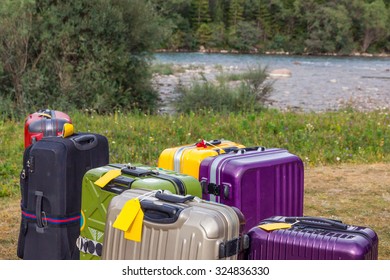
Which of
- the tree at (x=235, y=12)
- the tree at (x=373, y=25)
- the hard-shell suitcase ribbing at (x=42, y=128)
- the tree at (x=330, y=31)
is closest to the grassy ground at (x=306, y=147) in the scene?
the hard-shell suitcase ribbing at (x=42, y=128)

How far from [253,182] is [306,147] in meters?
5.72

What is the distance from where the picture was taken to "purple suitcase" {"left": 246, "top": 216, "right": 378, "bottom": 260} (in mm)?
3488

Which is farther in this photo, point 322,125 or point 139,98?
point 139,98

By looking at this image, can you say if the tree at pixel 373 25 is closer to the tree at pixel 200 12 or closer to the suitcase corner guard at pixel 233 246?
the tree at pixel 200 12

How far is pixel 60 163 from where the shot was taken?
465 centimetres

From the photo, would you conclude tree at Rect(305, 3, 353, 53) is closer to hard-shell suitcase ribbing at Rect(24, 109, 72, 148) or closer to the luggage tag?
hard-shell suitcase ribbing at Rect(24, 109, 72, 148)

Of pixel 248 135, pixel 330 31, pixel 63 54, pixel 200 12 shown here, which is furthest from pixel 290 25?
pixel 248 135

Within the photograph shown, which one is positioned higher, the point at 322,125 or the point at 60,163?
the point at 60,163

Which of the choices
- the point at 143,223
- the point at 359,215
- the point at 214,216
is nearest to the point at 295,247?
the point at 214,216

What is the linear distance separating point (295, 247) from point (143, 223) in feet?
2.79

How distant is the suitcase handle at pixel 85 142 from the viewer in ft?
15.8

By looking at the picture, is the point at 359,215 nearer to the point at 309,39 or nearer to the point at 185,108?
the point at 185,108

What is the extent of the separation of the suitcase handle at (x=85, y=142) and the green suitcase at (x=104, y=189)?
482 mm

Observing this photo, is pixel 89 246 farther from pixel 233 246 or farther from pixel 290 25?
pixel 290 25
